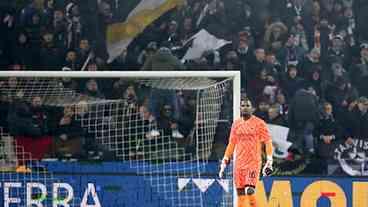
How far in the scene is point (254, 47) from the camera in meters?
11.1

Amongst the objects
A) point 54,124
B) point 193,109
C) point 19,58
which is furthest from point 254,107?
point 19,58

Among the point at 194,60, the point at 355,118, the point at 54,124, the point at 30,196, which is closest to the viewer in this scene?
the point at 30,196

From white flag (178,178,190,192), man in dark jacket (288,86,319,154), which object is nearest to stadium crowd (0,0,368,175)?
man in dark jacket (288,86,319,154)

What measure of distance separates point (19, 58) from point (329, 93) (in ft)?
14.3

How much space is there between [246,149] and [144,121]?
1644 millimetres

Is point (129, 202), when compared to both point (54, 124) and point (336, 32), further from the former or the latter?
point (336, 32)

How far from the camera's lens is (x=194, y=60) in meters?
11.2

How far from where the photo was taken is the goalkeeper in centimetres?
834

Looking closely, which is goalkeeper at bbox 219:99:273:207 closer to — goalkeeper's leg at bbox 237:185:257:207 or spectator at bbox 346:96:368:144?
goalkeeper's leg at bbox 237:185:257:207

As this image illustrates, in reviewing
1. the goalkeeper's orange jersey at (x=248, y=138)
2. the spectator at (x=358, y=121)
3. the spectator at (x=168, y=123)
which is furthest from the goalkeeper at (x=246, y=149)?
the spectator at (x=358, y=121)

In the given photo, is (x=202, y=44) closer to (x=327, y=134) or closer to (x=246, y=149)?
(x=327, y=134)

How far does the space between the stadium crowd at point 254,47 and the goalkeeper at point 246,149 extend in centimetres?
207

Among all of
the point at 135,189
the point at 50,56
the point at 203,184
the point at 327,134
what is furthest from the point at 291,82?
the point at 50,56

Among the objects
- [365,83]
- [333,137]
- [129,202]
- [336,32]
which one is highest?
[336,32]
